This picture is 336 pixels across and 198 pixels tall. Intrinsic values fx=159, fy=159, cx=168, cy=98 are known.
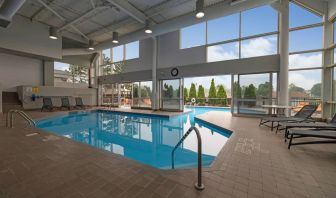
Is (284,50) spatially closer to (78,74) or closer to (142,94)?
(142,94)

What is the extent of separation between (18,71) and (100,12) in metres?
6.45

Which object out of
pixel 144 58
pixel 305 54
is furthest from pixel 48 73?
pixel 305 54

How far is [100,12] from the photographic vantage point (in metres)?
8.20

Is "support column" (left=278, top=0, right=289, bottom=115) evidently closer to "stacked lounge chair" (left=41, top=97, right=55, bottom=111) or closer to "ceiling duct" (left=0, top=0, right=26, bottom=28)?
"ceiling duct" (left=0, top=0, right=26, bottom=28)

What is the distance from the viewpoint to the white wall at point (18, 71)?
913cm

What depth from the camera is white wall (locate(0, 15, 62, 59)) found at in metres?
7.96

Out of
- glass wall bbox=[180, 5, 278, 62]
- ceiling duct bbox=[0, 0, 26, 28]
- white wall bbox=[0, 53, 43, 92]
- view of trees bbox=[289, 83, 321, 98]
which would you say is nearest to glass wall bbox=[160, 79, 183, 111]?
glass wall bbox=[180, 5, 278, 62]

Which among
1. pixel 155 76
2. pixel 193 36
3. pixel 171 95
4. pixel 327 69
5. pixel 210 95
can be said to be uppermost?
pixel 193 36

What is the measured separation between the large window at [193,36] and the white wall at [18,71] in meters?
9.58

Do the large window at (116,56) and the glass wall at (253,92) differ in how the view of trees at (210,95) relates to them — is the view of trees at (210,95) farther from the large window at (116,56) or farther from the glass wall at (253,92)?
the large window at (116,56)

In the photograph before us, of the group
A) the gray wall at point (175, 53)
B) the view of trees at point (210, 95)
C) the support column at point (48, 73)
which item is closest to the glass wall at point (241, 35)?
the gray wall at point (175, 53)

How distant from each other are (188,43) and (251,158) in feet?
26.4

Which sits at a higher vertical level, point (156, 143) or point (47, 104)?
point (47, 104)

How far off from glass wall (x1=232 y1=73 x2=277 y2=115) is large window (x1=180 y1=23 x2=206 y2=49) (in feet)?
9.57
